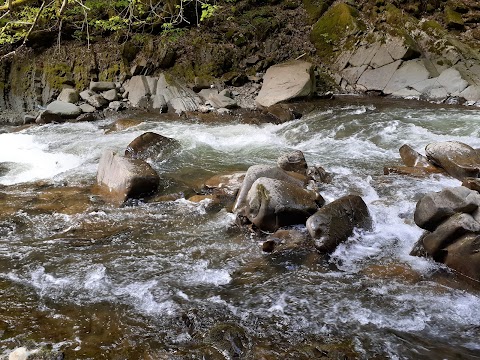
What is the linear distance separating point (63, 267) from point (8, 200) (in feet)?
9.00

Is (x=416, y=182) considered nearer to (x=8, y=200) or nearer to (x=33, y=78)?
(x=8, y=200)

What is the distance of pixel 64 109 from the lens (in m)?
12.7

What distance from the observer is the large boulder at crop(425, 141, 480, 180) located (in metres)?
7.00

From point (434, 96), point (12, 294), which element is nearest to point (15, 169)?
point (12, 294)

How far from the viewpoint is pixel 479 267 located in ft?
14.9

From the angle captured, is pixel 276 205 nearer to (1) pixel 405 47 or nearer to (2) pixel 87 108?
(2) pixel 87 108

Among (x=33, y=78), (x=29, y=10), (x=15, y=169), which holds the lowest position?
(x=15, y=169)

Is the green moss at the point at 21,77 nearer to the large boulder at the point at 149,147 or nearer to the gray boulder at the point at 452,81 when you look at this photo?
the large boulder at the point at 149,147

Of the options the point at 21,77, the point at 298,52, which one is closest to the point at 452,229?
the point at 298,52

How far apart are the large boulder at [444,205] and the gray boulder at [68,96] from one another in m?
11.7

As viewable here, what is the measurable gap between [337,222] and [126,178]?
3.51 meters

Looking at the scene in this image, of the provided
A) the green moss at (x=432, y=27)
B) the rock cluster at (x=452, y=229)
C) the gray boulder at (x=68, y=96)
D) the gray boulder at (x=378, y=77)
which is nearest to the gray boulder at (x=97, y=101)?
the gray boulder at (x=68, y=96)

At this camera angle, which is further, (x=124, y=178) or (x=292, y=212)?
(x=124, y=178)

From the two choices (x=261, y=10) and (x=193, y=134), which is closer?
(x=193, y=134)
